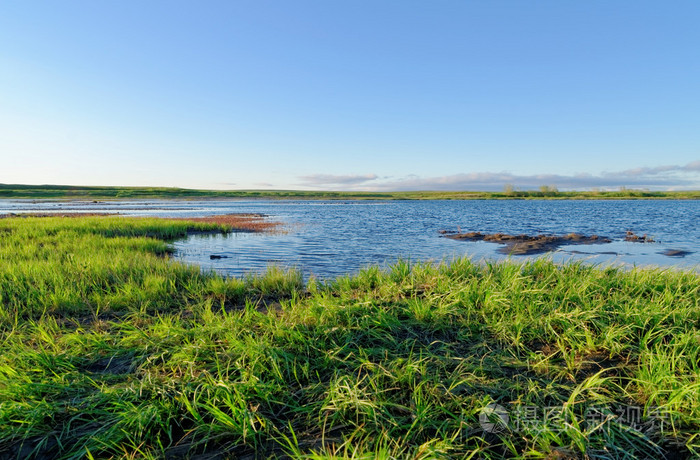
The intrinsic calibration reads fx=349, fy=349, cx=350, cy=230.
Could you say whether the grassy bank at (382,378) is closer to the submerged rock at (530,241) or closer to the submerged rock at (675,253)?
the submerged rock at (530,241)

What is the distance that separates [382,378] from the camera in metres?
4.02

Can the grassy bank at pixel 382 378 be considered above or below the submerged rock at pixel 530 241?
above

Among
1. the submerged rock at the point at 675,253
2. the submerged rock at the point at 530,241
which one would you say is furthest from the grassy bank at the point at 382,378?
the submerged rock at the point at 675,253

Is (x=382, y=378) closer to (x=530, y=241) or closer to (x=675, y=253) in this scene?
(x=675, y=253)

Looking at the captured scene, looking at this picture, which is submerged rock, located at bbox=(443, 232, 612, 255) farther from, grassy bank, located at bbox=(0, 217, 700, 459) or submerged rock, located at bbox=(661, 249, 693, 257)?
grassy bank, located at bbox=(0, 217, 700, 459)

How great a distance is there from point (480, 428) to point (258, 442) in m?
2.10

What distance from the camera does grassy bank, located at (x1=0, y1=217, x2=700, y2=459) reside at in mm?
3217

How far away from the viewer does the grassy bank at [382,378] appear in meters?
3.22

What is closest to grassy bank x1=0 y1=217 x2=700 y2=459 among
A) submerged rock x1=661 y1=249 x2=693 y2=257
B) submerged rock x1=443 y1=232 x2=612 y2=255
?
submerged rock x1=443 y1=232 x2=612 y2=255

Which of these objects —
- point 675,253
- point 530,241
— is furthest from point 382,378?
point 530,241

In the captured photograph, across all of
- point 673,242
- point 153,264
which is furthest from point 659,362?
point 673,242

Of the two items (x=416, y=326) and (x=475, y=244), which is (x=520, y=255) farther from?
(x=416, y=326)

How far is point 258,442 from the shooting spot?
3.28 metres

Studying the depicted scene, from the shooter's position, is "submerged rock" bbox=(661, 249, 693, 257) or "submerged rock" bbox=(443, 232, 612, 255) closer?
"submerged rock" bbox=(661, 249, 693, 257)
